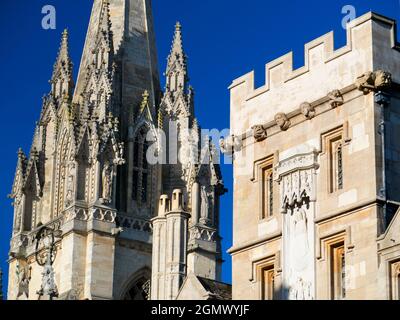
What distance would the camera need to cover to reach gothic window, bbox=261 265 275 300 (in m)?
30.6

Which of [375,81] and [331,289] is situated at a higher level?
[375,81]

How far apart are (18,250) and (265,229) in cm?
4026

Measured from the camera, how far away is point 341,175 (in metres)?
29.3

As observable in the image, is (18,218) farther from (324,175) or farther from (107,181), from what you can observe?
(324,175)

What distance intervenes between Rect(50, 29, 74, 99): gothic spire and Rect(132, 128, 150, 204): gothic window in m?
4.09

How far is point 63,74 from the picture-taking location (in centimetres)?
7319

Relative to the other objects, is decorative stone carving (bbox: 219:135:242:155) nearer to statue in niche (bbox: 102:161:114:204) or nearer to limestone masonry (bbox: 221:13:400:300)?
limestone masonry (bbox: 221:13:400:300)

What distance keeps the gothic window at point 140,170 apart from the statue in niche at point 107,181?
2159 mm

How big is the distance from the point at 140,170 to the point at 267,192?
39.7 metres

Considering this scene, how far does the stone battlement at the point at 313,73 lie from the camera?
2952cm

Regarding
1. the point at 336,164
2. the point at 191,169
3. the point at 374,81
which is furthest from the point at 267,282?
the point at 191,169

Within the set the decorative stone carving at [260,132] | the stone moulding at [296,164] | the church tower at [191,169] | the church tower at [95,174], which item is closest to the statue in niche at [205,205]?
the church tower at [191,169]
